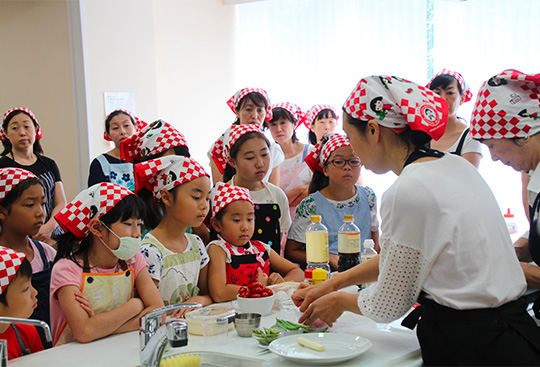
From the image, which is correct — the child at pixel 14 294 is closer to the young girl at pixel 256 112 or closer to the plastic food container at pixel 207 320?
the plastic food container at pixel 207 320

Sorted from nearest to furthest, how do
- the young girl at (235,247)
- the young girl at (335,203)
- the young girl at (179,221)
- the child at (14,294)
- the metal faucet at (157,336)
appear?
the metal faucet at (157,336), the child at (14,294), the young girl at (179,221), the young girl at (235,247), the young girl at (335,203)

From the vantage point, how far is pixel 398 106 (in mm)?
1547

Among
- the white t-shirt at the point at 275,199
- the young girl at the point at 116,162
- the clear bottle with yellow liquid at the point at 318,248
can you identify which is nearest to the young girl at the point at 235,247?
the clear bottle with yellow liquid at the point at 318,248

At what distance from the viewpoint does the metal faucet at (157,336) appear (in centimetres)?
134

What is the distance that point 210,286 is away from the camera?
90.2 inches

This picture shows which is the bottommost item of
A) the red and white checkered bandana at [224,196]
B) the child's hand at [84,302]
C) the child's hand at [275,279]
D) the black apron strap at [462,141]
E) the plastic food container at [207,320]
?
the child's hand at [275,279]

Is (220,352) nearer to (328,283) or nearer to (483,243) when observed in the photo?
(328,283)

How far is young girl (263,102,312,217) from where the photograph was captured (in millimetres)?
3877

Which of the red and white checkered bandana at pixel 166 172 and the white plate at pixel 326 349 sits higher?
the red and white checkered bandana at pixel 166 172

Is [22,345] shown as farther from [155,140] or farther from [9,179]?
[155,140]

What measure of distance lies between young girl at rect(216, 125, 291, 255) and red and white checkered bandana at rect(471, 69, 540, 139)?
1220mm

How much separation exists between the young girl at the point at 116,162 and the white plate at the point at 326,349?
7.93 feet

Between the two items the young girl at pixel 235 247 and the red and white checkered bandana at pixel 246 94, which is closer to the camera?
the young girl at pixel 235 247

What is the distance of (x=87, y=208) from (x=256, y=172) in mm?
1093
